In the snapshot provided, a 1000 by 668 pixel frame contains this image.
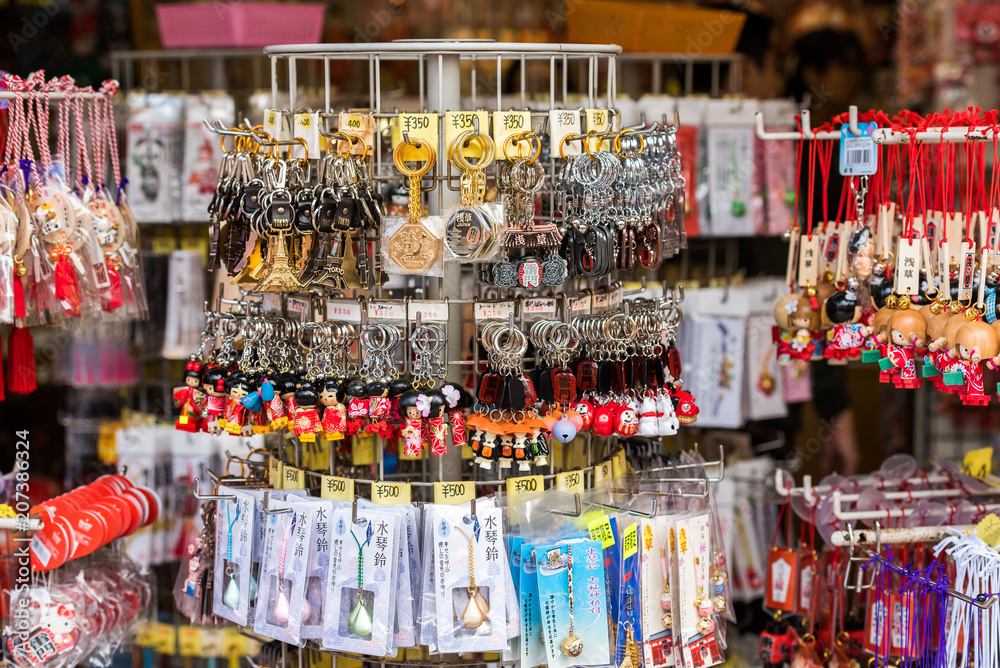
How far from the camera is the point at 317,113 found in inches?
94.4

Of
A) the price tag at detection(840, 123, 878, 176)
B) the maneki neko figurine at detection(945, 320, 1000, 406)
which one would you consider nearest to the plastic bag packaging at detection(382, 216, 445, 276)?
the price tag at detection(840, 123, 878, 176)

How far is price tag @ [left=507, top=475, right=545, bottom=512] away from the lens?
2.46 m

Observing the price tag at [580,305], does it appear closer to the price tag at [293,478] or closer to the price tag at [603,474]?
the price tag at [603,474]

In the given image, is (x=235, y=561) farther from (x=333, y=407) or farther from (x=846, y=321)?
(x=846, y=321)

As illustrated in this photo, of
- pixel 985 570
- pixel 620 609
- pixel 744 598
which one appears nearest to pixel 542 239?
pixel 620 609

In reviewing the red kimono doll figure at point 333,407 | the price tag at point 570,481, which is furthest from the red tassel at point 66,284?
the price tag at point 570,481

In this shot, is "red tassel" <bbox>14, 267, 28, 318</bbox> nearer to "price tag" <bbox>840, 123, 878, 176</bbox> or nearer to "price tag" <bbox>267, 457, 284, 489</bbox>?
"price tag" <bbox>267, 457, 284, 489</bbox>

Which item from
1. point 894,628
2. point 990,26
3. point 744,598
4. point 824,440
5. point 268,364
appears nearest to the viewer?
point 268,364

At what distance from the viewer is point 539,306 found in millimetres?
2451

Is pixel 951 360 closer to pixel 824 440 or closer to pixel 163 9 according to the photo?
pixel 824 440

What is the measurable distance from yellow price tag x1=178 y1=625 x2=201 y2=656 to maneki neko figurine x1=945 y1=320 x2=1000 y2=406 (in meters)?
2.68

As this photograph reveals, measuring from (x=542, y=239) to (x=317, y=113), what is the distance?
1.89 feet

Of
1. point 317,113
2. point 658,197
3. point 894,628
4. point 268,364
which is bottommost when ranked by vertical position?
point 894,628

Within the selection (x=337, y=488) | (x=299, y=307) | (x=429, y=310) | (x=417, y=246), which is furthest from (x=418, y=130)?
(x=337, y=488)
